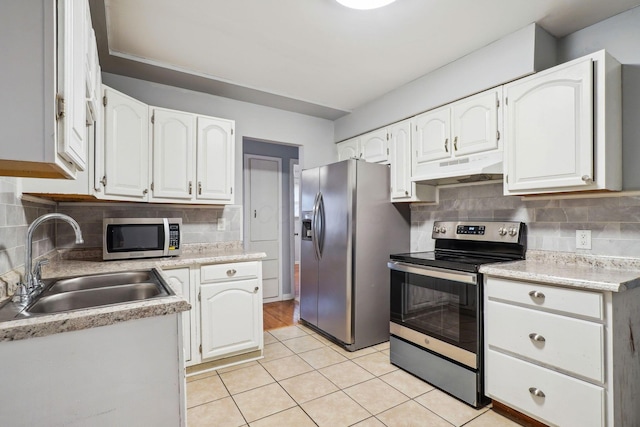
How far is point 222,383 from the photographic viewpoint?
7.49 feet

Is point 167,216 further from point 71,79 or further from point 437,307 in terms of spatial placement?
point 437,307

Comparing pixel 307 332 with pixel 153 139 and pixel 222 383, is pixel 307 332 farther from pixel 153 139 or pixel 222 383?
pixel 153 139

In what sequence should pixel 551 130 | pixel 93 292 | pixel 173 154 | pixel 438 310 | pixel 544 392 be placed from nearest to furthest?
pixel 93 292 < pixel 544 392 < pixel 551 130 < pixel 438 310 < pixel 173 154

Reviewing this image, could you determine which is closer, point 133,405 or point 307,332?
point 133,405

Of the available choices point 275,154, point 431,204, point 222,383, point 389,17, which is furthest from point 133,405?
point 275,154

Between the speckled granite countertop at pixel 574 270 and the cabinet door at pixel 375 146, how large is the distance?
1524mm

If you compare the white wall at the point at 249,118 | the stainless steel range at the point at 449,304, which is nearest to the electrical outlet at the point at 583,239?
the stainless steel range at the point at 449,304

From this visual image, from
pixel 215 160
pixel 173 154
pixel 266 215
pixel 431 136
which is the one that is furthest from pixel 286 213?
pixel 431 136

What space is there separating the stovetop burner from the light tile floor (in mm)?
847

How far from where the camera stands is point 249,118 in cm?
333

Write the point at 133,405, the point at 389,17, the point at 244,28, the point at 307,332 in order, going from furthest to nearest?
the point at 307,332 → the point at 244,28 → the point at 389,17 → the point at 133,405

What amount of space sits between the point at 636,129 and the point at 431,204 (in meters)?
1.45

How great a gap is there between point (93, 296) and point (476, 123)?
2.61m

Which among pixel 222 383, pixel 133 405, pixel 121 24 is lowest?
pixel 222 383
